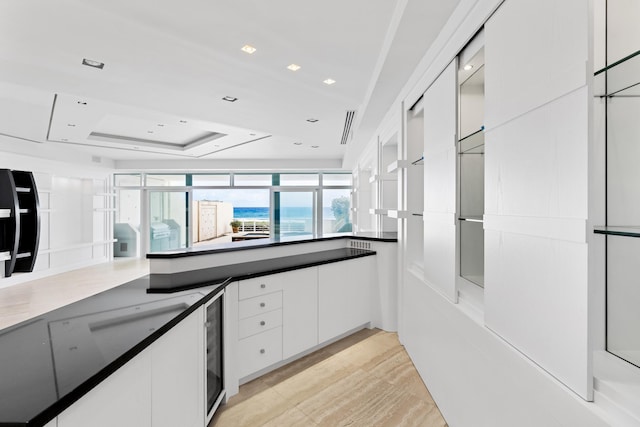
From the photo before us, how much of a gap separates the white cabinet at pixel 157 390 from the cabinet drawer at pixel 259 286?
1.92 ft

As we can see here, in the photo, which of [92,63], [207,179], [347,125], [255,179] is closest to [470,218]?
[92,63]

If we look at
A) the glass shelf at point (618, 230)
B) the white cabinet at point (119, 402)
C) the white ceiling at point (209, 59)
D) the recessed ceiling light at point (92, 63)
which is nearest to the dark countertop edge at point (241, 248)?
the white cabinet at point (119, 402)

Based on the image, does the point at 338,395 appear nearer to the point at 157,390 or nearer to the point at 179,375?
the point at 179,375

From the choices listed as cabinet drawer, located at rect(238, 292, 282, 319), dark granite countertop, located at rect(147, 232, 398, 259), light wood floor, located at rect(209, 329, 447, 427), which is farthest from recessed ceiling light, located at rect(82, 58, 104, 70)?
light wood floor, located at rect(209, 329, 447, 427)

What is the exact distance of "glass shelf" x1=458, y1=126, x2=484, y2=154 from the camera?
1.75m

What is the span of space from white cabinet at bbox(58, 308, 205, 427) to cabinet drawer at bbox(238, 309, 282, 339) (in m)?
0.61

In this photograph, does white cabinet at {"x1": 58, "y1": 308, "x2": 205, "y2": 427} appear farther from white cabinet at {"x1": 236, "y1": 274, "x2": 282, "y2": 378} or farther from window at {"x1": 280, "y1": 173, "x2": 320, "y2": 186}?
window at {"x1": 280, "y1": 173, "x2": 320, "y2": 186}

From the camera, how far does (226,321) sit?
2.18 meters

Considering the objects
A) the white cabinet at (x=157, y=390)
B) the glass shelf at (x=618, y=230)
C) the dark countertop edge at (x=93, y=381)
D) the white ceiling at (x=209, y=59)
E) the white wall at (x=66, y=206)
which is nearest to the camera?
the dark countertop edge at (x=93, y=381)

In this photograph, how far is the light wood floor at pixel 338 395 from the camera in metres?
2.04

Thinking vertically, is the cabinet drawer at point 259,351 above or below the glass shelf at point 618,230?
below

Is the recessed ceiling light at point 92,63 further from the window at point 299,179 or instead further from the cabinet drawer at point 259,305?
the window at point 299,179

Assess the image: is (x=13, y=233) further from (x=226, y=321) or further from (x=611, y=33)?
(x=611, y=33)

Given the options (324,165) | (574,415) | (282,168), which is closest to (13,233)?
(282,168)
